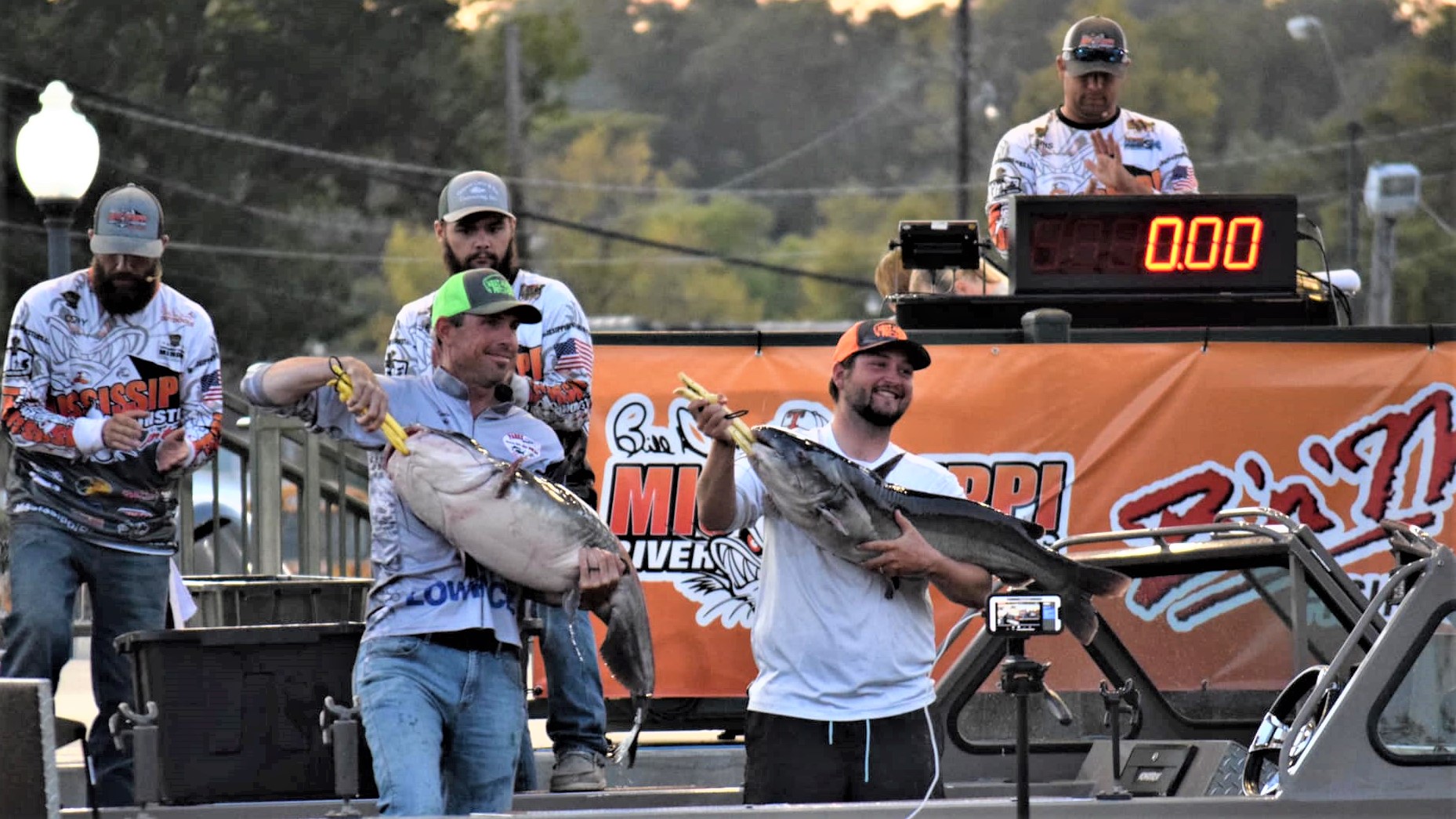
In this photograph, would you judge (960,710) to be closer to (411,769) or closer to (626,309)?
(411,769)

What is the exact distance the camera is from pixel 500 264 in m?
6.89

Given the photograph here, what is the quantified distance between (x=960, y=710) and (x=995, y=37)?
103746 millimetres

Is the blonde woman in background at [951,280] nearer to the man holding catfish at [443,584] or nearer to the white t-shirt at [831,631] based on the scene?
the white t-shirt at [831,631]

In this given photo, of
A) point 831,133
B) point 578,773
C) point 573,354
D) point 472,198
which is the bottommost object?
point 578,773

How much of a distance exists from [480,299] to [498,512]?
1.80ft

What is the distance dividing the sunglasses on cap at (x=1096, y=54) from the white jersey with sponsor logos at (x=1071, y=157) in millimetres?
278

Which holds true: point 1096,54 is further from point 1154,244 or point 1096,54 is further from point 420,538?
point 420,538

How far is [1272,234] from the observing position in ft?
28.2

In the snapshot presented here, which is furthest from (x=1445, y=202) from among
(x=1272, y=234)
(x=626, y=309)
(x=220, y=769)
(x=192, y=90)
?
(x=220, y=769)

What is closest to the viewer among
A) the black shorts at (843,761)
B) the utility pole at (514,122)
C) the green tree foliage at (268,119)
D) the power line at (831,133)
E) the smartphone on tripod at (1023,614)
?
the smartphone on tripod at (1023,614)

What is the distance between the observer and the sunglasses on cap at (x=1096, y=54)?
878 cm

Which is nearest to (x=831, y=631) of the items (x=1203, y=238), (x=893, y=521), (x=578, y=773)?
(x=893, y=521)

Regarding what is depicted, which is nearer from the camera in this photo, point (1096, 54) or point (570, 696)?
point (570, 696)

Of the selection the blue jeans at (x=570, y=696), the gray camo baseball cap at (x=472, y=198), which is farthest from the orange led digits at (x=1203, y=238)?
the blue jeans at (x=570, y=696)
